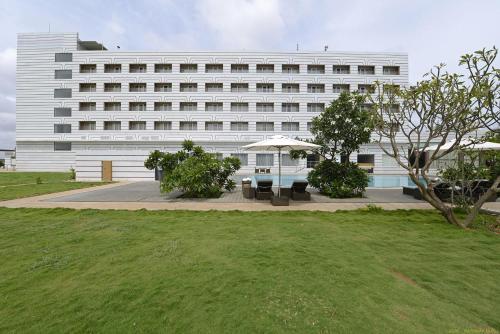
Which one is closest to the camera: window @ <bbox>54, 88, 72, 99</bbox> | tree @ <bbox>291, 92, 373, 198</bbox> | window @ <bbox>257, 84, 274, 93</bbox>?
tree @ <bbox>291, 92, 373, 198</bbox>

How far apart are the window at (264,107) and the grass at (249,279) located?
26.7 meters

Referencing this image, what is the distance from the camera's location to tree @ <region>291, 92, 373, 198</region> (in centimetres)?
1159

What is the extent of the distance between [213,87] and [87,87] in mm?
17961

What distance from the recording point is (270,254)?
442 centimetres

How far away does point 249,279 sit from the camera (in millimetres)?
3422

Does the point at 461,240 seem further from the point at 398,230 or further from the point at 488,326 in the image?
the point at 488,326

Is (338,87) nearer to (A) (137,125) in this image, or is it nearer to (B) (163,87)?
(B) (163,87)

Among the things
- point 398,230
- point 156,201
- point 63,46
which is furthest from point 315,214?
point 63,46

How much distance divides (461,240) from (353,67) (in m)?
33.0

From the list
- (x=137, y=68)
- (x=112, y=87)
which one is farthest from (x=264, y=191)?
(x=112, y=87)

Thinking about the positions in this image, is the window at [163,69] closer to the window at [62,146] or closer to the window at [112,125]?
the window at [112,125]

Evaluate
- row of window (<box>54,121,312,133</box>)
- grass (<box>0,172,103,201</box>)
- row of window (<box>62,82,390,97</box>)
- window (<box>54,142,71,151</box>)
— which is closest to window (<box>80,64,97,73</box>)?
row of window (<box>62,82,390,97</box>)

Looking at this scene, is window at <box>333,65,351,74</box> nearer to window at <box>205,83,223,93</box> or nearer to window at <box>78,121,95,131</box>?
window at <box>205,83,223,93</box>

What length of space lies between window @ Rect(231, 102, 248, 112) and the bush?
67.6 ft
